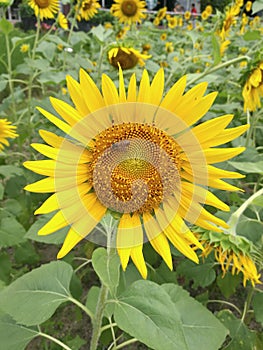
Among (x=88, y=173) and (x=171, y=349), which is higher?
(x=88, y=173)

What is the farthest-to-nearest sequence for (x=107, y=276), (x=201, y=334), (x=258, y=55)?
(x=258, y=55), (x=201, y=334), (x=107, y=276)

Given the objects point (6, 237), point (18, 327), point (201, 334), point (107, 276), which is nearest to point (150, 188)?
point (107, 276)

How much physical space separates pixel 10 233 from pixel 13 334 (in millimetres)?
405

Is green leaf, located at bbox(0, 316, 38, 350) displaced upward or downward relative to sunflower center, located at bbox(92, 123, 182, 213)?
downward

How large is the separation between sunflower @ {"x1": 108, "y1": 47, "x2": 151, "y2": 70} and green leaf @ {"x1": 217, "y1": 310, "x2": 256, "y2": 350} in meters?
1.07

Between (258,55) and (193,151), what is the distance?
2.33 feet

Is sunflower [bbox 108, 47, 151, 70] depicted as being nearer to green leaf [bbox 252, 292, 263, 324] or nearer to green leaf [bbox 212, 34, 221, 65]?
green leaf [bbox 212, 34, 221, 65]

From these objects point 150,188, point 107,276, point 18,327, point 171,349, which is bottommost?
point 18,327

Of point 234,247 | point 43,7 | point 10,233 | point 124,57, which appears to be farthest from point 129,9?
point 234,247

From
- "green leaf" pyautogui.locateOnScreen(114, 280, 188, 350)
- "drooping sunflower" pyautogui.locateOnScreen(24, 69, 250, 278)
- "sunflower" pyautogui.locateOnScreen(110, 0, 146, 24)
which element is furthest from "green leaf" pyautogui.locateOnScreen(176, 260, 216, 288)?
"sunflower" pyautogui.locateOnScreen(110, 0, 146, 24)

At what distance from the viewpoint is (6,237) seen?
1.38 m

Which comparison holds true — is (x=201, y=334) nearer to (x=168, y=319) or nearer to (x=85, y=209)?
(x=168, y=319)

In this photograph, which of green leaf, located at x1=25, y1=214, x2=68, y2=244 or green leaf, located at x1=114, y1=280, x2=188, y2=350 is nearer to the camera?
green leaf, located at x1=114, y1=280, x2=188, y2=350

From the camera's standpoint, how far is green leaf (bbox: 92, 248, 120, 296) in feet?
2.33
